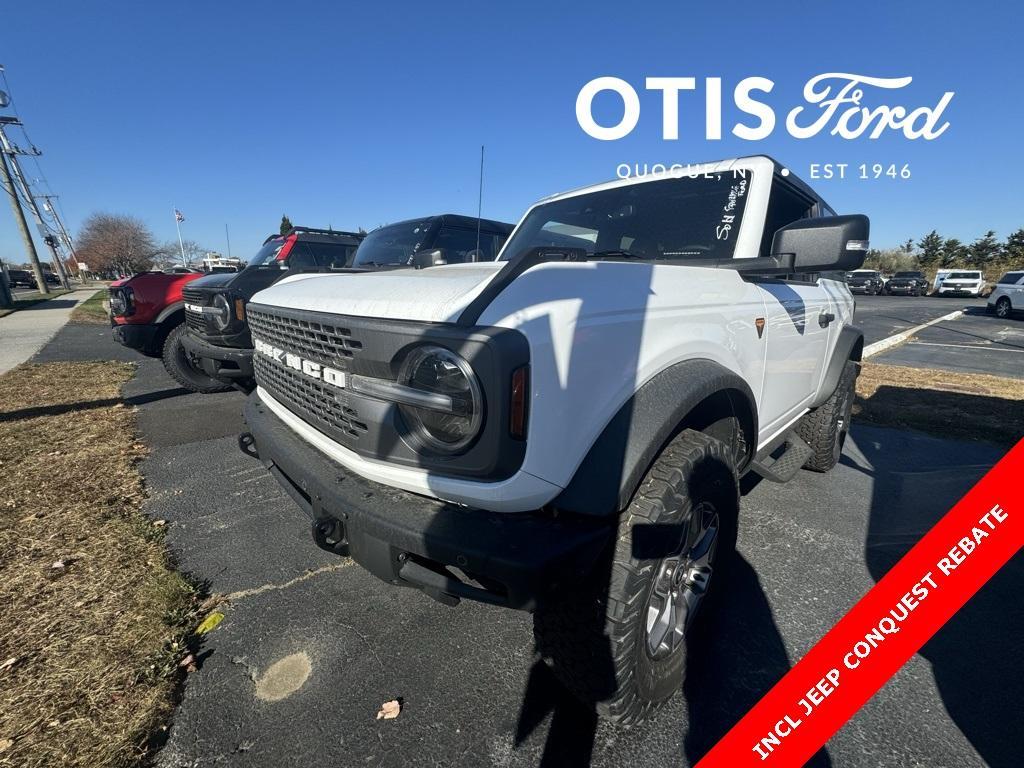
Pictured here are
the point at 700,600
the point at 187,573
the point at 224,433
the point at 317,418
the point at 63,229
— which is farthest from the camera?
the point at 63,229

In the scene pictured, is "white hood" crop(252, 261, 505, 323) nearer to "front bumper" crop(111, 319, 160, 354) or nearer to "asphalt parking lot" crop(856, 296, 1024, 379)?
"front bumper" crop(111, 319, 160, 354)

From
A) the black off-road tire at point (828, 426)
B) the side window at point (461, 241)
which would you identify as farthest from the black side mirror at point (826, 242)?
the side window at point (461, 241)

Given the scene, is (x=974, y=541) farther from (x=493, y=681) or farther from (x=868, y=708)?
(x=493, y=681)

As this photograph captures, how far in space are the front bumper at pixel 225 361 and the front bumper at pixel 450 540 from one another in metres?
2.27

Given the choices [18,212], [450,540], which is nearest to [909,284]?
[450,540]

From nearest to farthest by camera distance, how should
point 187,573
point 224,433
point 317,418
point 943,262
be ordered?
point 317,418 < point 187,573 < point 224,433 < point 943,262

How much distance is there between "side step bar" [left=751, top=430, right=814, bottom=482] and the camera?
254 centimetres

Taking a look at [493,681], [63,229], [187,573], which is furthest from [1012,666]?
[63,229]

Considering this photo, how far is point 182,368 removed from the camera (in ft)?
18.9

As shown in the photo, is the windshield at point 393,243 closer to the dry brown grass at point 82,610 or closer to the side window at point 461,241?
the side window at point 461,241

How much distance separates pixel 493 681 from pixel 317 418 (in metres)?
1.22

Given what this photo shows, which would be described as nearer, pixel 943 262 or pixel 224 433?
pixel 224 433

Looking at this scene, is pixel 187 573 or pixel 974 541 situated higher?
pixel 974 541

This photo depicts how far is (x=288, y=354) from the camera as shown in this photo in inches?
79.3
